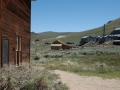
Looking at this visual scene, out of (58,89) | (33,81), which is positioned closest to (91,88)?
(58,89)

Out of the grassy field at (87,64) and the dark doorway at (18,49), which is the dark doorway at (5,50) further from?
the grassy field at (87,64)

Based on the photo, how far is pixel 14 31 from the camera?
1128cm

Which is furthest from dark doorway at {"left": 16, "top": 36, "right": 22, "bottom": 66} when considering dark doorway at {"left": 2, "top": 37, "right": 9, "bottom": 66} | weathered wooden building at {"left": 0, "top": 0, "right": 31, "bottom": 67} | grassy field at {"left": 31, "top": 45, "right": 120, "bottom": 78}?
grassy field at {"left": 31, "top": 45, "right": 120, "bottom": 78}

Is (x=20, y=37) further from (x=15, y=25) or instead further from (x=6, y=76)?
(x=6, y=76)

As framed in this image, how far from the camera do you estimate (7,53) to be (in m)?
10.1

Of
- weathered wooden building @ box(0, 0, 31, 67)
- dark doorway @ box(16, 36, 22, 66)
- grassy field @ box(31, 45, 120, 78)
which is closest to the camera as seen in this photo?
weathered wooden building @ box(0, 0, 31, 67)

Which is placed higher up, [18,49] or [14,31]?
[14,31]

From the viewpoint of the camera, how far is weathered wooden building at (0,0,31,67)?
31.1 feet

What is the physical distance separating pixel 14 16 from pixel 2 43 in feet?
7.47

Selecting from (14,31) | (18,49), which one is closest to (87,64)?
(18,49)

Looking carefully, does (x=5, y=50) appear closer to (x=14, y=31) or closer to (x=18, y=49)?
(x=14, y=31)

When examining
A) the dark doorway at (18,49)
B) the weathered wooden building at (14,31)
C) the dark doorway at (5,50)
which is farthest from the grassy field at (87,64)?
the dark doorway at (5,50)

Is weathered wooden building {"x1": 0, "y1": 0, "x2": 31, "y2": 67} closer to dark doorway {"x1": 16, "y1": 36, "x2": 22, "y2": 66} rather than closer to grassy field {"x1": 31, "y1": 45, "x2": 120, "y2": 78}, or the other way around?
dark doorway {"x1": 16, "y1": 36, "x2": 22, "y2": 66}

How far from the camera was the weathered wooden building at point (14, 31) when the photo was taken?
9.48m
